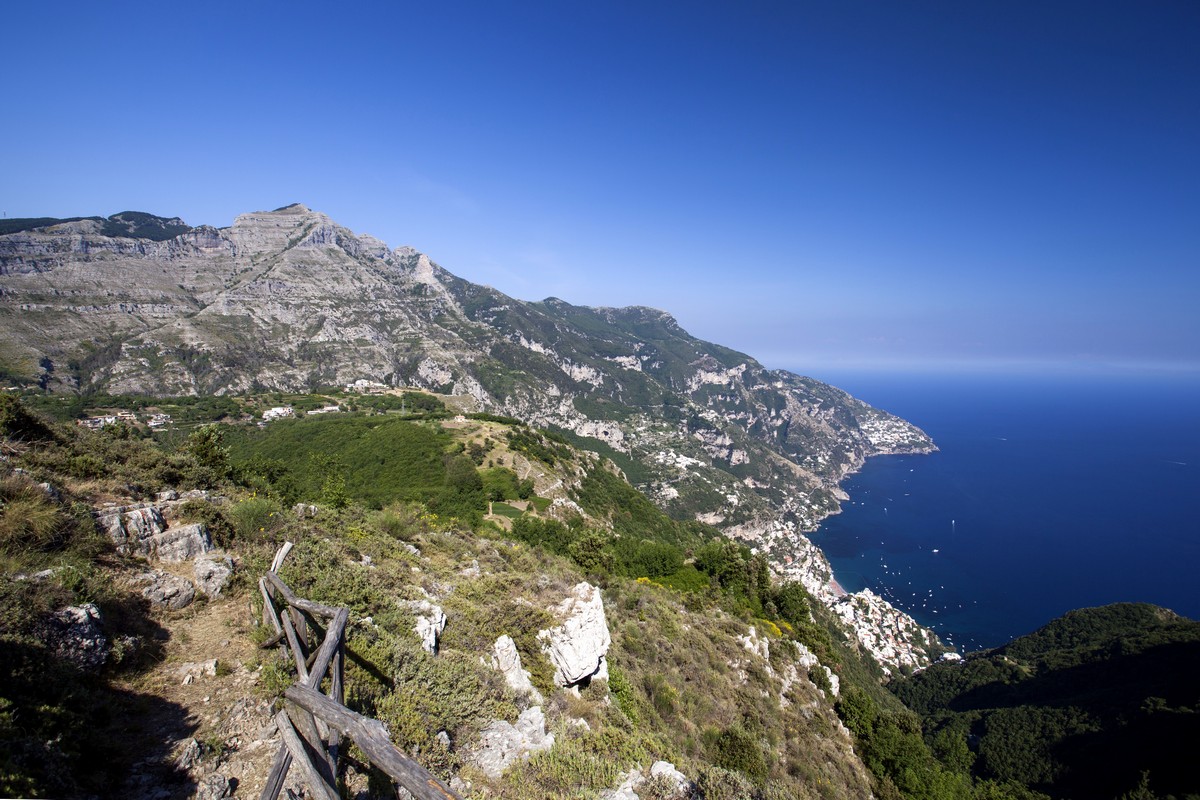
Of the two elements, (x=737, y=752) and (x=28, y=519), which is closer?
(x=28, y=519)

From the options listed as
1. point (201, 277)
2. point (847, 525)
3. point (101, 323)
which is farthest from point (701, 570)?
point (201, 277)

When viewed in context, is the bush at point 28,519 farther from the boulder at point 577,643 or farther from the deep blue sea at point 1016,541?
the deep blue sea at point 1016,541

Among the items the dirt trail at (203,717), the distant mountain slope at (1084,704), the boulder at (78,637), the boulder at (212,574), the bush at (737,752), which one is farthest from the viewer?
the distant mountain slope at (1084,704)

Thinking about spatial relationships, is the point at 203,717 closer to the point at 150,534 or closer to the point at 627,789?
the point at 150,534

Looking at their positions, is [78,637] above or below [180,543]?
above

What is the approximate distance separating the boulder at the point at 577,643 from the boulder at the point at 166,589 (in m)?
7.15

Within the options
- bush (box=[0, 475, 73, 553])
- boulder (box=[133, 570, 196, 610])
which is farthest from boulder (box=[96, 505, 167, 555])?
boulder (box=[133, 570, 196, 610])

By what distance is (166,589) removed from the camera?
24.9 feet

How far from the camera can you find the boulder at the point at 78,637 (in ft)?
17.5

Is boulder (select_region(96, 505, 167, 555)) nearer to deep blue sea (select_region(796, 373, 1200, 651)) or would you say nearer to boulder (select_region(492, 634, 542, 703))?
boulder (select_region(492, 634, 542, 703))

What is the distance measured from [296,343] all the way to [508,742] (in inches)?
6022

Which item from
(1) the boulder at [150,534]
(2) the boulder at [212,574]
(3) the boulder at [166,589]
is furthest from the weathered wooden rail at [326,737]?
(1) the boulder at [150,534]

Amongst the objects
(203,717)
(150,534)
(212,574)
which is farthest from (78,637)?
(150,534)

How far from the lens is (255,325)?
131m
